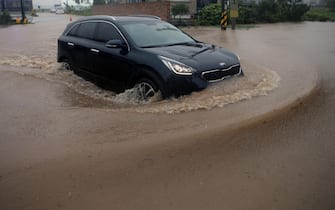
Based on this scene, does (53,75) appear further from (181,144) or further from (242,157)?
(242,157)

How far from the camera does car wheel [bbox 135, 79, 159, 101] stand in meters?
6.22

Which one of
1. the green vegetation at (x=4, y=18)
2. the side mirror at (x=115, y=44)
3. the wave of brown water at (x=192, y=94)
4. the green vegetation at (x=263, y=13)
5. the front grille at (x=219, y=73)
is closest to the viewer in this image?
the wave of brown water at (x=192, y=94)

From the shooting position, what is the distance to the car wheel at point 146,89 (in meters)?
6.22

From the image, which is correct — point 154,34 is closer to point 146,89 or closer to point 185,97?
point 146,89

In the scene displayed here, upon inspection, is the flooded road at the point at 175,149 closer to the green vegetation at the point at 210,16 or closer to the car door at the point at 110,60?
the car door at the point at 110,60

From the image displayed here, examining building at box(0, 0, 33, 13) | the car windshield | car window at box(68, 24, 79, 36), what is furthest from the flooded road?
building at box(0, 0, 33, 13)

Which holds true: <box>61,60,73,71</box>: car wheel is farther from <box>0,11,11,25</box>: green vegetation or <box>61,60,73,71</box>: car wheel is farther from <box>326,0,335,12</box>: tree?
<box>326,0,335,12</box>: tree

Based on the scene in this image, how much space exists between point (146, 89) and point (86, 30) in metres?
2.63

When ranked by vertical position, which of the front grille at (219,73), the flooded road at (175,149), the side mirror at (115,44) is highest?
the side mirror at (115,44)

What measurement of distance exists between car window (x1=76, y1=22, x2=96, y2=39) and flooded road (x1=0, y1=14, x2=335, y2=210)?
124 cm

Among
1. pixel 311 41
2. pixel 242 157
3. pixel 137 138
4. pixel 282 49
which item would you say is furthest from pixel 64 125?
pixel 311 41

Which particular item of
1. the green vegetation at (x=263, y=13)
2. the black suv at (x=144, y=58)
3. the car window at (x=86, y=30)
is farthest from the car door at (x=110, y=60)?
the green vegetation at (x=263, y=13)

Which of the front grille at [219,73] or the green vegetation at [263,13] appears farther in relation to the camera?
the green vegetation at [263,13]

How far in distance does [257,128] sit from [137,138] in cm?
159
